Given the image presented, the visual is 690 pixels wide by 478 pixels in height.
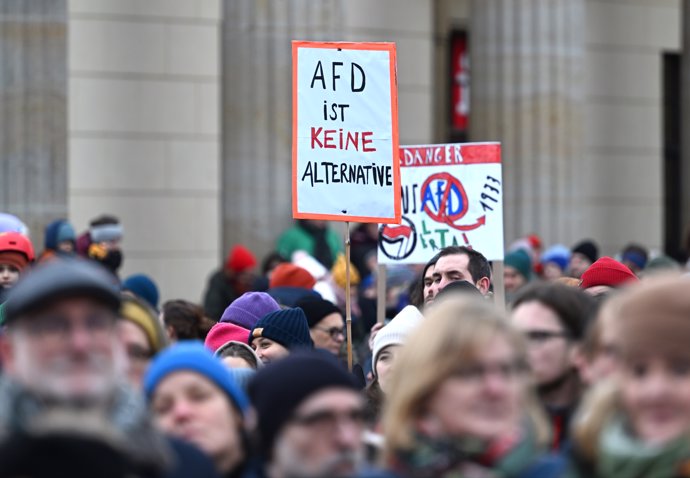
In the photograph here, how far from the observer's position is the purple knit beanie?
8359mm

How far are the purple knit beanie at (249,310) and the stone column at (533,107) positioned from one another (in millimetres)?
9899

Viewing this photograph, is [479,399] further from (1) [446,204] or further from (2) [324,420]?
(1) [446,204]

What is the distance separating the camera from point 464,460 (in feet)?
13.2

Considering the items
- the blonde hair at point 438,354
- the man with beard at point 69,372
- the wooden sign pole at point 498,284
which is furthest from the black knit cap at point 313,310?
the man with beard at point 69,372

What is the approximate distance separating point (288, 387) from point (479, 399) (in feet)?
1.67

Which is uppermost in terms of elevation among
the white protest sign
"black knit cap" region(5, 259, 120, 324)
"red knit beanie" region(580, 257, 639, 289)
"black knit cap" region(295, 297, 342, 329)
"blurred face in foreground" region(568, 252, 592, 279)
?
the white protest sign

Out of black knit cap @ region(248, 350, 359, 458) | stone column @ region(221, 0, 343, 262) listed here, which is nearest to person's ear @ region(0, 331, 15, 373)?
black knit cap @ region(248, 350, 359, 458)

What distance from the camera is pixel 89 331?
395cm

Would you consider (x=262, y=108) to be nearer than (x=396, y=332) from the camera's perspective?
No

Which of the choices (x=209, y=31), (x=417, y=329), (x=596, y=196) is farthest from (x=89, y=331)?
(x=596, y=196)

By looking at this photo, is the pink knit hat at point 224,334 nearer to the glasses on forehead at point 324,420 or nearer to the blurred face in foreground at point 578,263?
the glasses on forehead at point 324,420

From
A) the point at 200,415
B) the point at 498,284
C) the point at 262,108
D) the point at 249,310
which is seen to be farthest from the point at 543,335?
the point at 262,108

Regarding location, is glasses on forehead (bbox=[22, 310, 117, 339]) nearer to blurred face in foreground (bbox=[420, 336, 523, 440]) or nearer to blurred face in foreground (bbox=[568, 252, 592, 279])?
blurred face in foreground (bbox=[420, 336, 523, 440])

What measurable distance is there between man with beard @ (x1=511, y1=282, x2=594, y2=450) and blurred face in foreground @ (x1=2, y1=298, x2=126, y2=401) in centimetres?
146
